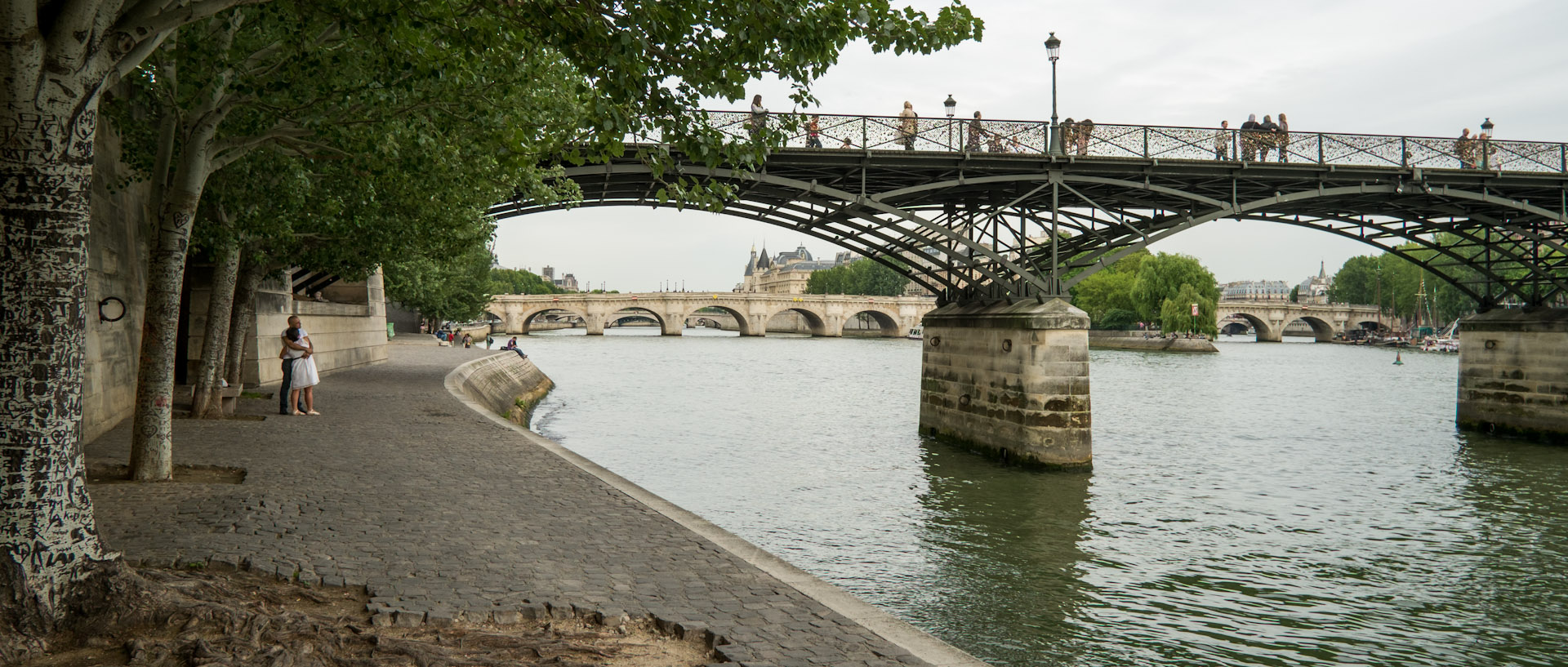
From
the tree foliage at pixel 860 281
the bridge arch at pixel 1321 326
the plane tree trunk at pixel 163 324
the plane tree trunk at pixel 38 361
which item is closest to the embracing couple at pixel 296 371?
the plane tree trunk at pixel 163 324

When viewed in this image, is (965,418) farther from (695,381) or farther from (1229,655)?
(695,381)

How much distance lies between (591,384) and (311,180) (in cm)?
2367

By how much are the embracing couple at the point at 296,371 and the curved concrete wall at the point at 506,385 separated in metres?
5.20

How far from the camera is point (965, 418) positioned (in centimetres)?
2005

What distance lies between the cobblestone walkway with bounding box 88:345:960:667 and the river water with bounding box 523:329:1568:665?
101 inches

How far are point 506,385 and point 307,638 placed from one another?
2363 centimetres

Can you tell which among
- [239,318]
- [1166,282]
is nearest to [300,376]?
[239,318]

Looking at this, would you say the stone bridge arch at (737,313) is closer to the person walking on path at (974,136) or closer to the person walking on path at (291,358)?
the person walking on path at (974,136)

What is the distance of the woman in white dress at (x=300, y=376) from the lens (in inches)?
577

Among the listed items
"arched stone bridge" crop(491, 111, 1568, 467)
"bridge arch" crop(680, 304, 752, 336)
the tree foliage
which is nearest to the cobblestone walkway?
"arched stone bridge" crop(491, 111, 1568, 467)

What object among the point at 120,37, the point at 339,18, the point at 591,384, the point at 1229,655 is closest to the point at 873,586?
the point at 1229,655

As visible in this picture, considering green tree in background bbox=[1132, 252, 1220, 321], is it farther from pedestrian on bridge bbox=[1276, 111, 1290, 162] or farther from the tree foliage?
pedestrian on bridge bbox=[1276, 111, 1290, 162]

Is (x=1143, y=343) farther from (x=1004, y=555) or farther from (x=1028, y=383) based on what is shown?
(x=1004, y=555)

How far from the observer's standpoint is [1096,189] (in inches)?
843
